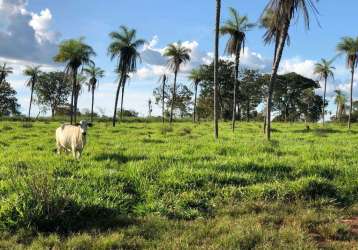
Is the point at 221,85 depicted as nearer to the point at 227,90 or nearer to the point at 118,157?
the point at 227,90

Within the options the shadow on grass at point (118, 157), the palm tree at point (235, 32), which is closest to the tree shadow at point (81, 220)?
the shadow on grass at point (118, 157)

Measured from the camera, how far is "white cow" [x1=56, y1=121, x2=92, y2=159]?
15.9m

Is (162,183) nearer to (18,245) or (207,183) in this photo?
(207,183)

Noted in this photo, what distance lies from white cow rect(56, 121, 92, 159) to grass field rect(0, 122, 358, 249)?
7.16ft

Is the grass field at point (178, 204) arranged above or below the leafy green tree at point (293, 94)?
below

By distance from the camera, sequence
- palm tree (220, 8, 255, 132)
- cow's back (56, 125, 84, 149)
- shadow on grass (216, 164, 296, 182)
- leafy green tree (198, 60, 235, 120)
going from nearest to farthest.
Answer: shadow on grass (216, 164, 296, 182)
cow's back (56, 125, 84, 149)
palm tree (220, 8, 255, 132)
leafy green tree (198, 60, 235, 120)

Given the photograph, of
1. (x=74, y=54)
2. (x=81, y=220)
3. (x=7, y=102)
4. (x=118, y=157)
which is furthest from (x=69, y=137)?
(x=7, y=102)

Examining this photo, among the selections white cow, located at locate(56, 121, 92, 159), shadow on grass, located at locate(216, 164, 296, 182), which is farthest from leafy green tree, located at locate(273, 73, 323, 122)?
shadow on grass, located at locate(216, 164, 296, 182)

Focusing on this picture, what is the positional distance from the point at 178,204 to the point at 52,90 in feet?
330

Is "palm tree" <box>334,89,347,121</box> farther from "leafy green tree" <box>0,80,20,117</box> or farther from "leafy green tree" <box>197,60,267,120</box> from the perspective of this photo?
"leafy green tree" <box>0,80,20,117</box>

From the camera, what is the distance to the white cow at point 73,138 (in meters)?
15.9

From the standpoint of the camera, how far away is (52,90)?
105 m

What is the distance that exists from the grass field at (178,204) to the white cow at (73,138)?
2.18m

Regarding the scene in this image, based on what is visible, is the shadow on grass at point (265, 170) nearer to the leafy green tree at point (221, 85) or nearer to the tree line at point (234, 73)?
the tree line at point (234, 73)
